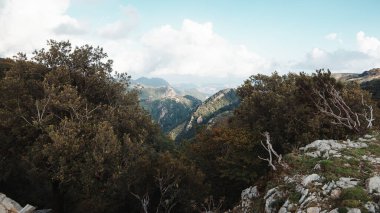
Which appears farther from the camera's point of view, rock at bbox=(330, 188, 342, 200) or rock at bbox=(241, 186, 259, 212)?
rock at bbox=(241, 186, 259, 212)

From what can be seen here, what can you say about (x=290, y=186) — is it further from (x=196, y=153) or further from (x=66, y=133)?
(x=196, y=153)

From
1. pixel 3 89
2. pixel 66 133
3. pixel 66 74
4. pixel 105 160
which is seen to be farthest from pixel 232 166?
pixel 3 89

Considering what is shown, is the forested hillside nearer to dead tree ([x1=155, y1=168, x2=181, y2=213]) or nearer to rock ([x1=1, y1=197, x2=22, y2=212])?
dead tree ([x1=155, y1=168, x2=181, y2=213])

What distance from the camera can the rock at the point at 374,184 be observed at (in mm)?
18544

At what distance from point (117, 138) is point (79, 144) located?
23.2ft

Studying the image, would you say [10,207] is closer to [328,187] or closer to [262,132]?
[328,187]

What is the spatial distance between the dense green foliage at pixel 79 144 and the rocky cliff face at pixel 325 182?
1512cm

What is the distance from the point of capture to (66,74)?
4625 centimetres

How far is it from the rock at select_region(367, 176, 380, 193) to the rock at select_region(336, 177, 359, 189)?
2.78ft

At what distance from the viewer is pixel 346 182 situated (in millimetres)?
20172

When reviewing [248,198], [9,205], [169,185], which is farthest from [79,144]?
[248,198]

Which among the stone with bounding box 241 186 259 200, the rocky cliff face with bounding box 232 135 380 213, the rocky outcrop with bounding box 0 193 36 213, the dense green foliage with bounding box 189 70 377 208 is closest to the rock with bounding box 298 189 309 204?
the rocky cliff face with bounding box 232 135 380 213

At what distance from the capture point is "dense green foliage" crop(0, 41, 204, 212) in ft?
122

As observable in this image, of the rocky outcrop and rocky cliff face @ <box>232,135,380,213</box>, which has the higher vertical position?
rocky cliff face @ <box>232,135,380,213</box>
